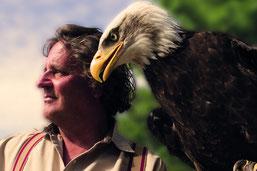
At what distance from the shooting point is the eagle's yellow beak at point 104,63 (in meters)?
2.57

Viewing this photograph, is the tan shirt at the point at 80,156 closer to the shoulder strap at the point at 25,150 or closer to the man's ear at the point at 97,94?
the shoulder strap at the point at 25,150

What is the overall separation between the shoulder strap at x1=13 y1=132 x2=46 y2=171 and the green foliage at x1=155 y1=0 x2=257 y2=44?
25.9 ft

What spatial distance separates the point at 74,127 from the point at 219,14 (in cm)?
822

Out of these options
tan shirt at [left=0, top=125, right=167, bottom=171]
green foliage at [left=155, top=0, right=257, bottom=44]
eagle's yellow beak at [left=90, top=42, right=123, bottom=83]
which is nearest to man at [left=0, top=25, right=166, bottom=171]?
tan shirt at [left=0, top=125, right=167, bottom=171]

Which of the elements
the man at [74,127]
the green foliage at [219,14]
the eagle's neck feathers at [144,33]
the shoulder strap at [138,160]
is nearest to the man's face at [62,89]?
the man at [74,127]

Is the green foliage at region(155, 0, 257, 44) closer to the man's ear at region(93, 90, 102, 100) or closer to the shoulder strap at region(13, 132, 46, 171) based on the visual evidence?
the man's ear at region(93, 90, 102, 100)

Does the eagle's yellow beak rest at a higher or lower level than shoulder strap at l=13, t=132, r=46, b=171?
higher

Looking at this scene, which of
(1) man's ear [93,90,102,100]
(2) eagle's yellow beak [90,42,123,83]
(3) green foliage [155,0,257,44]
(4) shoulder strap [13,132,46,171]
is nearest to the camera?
(2) eagle's yellow beak [90,42,123,83]

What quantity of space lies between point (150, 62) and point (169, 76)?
185 mm

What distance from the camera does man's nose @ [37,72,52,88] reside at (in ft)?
9.07

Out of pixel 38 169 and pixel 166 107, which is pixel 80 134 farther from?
pixel 166 107

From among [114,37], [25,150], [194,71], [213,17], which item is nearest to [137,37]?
[114,37]

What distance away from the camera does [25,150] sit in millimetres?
2775

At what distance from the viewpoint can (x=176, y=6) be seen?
10.3 meters
